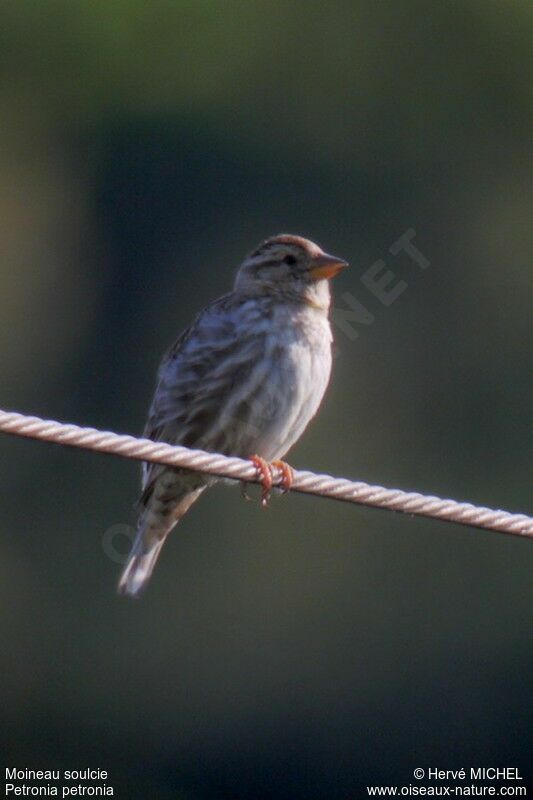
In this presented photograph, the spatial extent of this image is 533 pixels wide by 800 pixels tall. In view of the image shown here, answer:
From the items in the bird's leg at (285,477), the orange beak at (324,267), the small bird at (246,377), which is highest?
the orange beak at (324,267)

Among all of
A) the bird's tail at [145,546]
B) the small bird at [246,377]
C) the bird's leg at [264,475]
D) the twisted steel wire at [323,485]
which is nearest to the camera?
the twisted steel wire at [323,485]

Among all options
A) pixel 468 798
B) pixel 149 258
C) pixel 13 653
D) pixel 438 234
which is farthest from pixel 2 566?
pixel 468 798

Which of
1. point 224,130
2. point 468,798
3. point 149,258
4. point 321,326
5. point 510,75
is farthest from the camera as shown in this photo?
point 510,75

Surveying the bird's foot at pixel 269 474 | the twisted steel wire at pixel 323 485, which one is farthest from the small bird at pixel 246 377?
the twisted steel wire at pixel 323 485

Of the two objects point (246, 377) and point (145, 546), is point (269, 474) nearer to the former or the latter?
point (246, 377)

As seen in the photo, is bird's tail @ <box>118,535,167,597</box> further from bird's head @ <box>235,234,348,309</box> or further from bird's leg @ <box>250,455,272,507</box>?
bird's leg @ <box>250,455,272,507</box>

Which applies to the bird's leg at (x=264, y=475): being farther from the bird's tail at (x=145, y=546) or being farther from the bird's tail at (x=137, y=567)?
the bird's tail at (x=137, y=567)

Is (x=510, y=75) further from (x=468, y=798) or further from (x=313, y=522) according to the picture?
(x=468, y=798)

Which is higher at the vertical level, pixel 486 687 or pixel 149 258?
pixel 149 258
